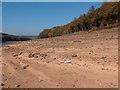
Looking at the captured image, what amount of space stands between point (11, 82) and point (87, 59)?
10.6 ft

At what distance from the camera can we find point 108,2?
95.8 metres

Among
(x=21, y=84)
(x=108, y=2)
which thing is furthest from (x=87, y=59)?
(x=108, y=2)

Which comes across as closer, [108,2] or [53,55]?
[53,55]

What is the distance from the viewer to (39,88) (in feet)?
26.9

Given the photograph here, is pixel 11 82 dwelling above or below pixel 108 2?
below

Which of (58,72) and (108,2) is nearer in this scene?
(58,72)

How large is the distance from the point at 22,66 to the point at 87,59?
8.03 feet

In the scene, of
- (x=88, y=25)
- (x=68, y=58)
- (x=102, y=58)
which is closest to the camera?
(x=102, y=58)

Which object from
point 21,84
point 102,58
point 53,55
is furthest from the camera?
point 53,55

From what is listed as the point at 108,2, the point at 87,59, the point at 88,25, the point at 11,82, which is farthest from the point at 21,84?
the point at 108,2

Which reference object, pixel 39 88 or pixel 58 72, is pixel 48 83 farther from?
pixel 58 72

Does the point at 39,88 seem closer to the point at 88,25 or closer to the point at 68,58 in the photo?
the point at 68,58

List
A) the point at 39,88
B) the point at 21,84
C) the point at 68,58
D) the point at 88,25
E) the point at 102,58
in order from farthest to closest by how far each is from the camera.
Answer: the point at 88,25
the point at 68,58
the point at 102,58
the point at 21,84
the point at 39,88

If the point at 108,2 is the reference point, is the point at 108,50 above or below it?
below
